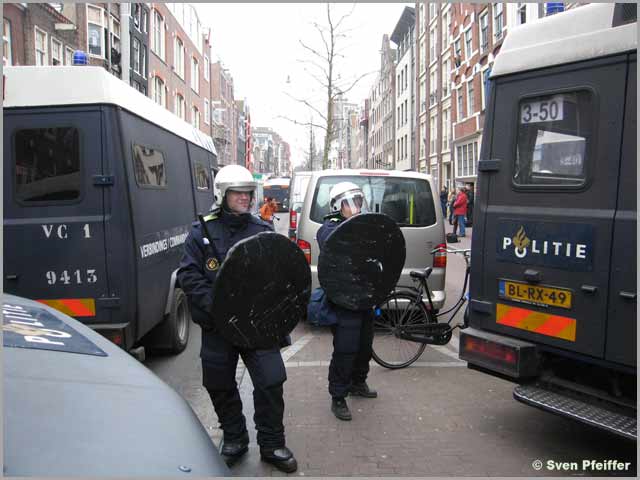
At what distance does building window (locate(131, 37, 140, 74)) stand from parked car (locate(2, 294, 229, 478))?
27979mm

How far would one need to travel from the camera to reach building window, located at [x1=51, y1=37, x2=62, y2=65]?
68.6ft

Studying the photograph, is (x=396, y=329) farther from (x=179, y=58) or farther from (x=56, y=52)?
(x=179, y=58)

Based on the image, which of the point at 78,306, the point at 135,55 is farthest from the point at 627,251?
the point at 135,55

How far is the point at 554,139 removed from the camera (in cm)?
362

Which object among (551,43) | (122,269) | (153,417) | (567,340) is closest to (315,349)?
(122,269)

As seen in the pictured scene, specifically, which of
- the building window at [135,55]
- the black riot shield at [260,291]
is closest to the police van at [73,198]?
the black riot shield at [260,291]

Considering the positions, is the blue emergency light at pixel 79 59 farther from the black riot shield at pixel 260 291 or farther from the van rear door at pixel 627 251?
the van rear door at pixel 627 251

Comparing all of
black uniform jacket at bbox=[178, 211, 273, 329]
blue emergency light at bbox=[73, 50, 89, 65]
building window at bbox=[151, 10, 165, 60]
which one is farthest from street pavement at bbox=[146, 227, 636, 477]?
building window at bbox=[151, 10, 165, 60]

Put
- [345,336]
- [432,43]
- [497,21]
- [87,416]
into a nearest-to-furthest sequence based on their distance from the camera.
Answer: [87,416] < [345,336] < [497,21] < [432,43]

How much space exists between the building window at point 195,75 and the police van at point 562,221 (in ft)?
135

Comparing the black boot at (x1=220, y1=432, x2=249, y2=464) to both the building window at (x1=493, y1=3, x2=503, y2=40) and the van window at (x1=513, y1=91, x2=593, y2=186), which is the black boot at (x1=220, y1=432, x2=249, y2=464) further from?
the building window at (x1=493, y1=3, x2=503, y2=40)

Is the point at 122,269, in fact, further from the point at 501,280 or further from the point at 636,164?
the point at 636,164

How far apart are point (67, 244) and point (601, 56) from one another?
420 cm

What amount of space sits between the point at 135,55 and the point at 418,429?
28.2 m
